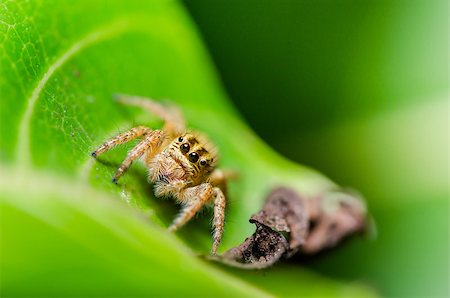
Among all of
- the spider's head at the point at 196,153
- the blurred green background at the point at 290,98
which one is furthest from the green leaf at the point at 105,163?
the spider's head at the point at 196,153

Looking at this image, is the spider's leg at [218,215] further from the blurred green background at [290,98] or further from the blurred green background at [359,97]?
the blurred green background at [359,97]

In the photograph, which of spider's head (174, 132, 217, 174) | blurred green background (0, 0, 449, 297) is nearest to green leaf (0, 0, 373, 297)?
blurred green background (0, 0, 449, 297)

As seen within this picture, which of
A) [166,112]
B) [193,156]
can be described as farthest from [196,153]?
[166,112]

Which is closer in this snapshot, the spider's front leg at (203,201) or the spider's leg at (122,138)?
the spider's leg at (122,138)

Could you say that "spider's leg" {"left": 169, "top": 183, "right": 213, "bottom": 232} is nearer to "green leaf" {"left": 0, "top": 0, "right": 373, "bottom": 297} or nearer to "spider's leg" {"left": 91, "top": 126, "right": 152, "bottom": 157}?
"green leaf" {"left": 0, "top": 0, "right": 373, "bottom": 297}

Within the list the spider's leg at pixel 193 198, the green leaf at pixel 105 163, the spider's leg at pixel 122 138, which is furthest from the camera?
the spider's leg at pixel 193 198

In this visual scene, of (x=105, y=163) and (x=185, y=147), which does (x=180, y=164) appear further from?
(x=105, y=163)

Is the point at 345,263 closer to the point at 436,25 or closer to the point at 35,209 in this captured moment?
the point at 436,25
